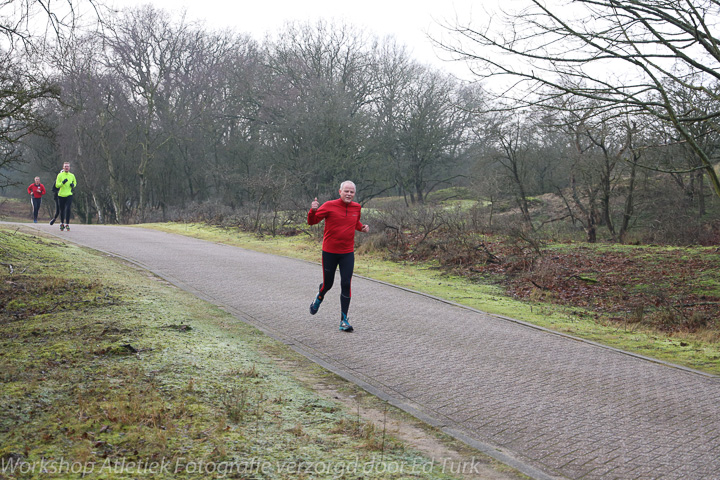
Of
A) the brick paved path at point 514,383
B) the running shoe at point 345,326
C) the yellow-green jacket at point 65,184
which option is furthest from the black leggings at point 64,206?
the running shoe at point 345,326

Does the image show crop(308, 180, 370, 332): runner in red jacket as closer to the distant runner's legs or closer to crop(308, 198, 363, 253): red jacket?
crop(308, 198, 363, 253): red jacket

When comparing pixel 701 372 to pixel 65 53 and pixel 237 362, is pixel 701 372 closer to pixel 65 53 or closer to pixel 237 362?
pixel 237 362

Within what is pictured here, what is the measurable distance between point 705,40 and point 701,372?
21.8 ft

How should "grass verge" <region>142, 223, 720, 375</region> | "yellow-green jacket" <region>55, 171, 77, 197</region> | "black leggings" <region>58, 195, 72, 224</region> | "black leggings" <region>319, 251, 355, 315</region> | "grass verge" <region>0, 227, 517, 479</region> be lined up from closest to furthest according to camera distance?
"grass verge" <region>0, 227, 517, 479</region>, "grass verge" <region>142, 223, 720, 375</region>, "black leggings" <region>319, 251, 355, 315</region>, "yellow-green jacket" <region>55, 171, 77, 197</region>, "black leggings" <region>58, 195, 72, 224</region>

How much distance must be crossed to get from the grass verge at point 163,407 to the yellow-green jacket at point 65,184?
12256 millimetres

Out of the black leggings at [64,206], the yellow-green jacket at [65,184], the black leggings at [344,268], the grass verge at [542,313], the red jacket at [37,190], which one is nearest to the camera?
the grass verge at [542,313]

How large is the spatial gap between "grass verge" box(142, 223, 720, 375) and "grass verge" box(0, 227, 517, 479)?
16.4 feet

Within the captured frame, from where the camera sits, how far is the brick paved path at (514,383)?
4555 millimetres

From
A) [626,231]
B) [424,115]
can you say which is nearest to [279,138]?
[424,115]

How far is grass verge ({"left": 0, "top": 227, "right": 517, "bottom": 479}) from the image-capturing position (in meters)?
3.82

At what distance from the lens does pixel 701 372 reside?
23.7 feet

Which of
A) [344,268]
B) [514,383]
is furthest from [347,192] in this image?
[514,383]

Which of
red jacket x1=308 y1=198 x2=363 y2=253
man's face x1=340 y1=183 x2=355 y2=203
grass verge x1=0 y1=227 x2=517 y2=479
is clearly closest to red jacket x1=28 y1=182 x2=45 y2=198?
grass verge x1=0 y1=227 x2=517 y2=479

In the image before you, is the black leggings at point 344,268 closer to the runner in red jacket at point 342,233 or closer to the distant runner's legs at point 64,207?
the runner in red jacket at point 342,233
